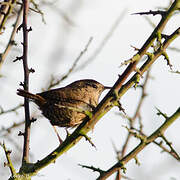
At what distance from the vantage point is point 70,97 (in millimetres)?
4691

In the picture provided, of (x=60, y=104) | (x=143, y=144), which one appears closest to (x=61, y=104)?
(x=60, y=104)

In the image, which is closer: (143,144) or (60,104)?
(143,144)

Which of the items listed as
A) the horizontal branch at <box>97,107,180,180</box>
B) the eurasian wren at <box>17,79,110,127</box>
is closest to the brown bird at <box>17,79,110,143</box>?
the eurasian wren at <box>17,79,110,127</box>

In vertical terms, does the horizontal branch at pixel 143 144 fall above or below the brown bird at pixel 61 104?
above

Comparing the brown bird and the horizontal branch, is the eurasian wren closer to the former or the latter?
the brown bird

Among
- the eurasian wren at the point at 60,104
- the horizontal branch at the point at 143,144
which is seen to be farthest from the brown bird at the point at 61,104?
the horizontal branch at the point at 143,144

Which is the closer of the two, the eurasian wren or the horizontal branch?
the horizontal branch

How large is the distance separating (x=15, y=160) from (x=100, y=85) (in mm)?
1828

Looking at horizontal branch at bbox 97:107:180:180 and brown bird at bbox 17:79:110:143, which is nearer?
horizontal branch at bbox 97:107:180:180

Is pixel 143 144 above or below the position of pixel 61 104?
above

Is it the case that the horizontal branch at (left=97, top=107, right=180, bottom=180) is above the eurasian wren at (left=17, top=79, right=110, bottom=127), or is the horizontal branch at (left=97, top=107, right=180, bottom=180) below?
above

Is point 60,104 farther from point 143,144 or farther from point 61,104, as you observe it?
point 143,144

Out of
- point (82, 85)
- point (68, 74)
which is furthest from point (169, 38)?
point (82, 85)

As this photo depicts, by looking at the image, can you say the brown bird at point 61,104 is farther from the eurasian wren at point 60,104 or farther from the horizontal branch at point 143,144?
the horizontal branch at point 143,144
